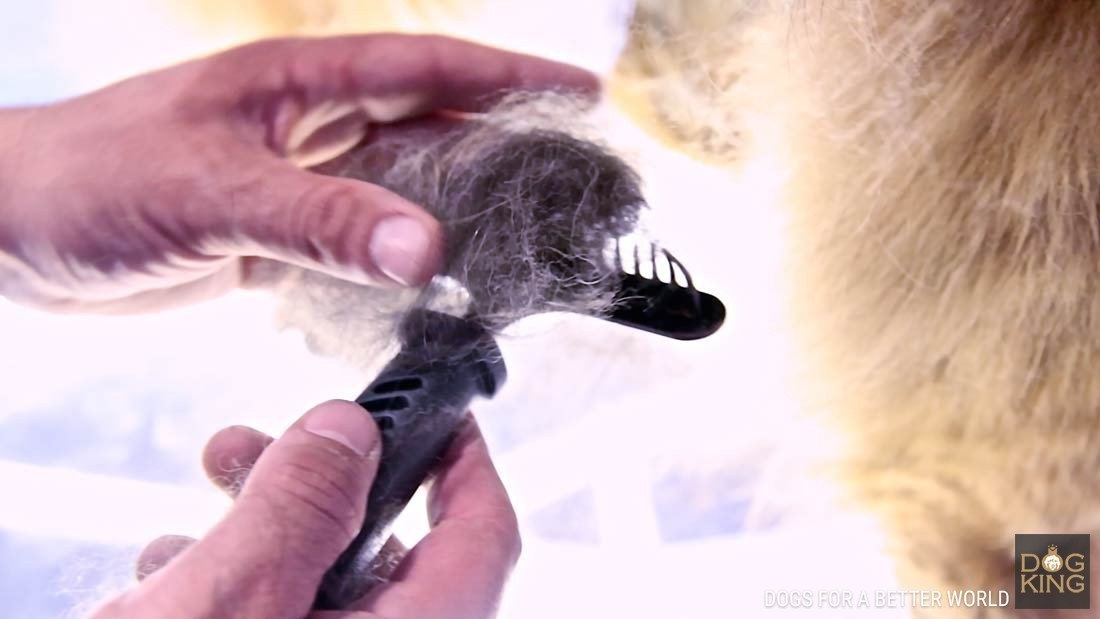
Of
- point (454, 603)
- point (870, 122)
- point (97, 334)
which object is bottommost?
point (454, 603)

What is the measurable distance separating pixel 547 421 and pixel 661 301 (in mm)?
112

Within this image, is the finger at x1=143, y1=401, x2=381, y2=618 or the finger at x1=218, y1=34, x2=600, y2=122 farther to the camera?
the finger at x1=218, y1=34, x2=600, y2=122

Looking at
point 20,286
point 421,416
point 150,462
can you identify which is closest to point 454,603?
point 421,416

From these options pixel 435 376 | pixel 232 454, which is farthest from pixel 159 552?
pixel 435 376

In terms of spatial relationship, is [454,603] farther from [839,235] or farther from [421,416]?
[839,235]

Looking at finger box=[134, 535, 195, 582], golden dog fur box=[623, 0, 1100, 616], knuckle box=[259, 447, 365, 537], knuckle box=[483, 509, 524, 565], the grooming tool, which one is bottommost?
finger box=[134, 535, 195, 582]

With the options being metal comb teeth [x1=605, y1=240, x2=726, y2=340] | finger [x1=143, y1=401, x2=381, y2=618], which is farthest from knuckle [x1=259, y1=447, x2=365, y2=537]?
metal comb teeth [x1=605, y1=240, x2=726, y2=340]

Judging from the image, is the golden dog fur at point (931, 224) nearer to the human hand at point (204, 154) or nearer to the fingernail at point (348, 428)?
the human hand at point (204, 154)

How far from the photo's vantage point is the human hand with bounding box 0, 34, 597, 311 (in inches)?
15.4

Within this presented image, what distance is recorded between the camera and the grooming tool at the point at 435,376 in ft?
1.17

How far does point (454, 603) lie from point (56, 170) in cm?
31

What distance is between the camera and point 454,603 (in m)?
0.37

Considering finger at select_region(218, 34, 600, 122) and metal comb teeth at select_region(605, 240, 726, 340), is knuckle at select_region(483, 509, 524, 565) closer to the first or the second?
metal comb teeth at select_region(605, 240, 726, 340)

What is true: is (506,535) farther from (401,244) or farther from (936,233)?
(936,233)
